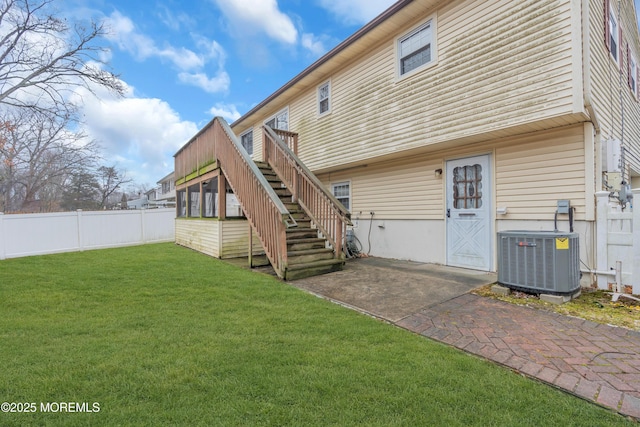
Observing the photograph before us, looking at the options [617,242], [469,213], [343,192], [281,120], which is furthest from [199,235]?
[617,242]

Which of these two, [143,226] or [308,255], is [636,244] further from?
[143,226]

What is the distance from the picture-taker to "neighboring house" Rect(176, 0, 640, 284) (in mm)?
4477

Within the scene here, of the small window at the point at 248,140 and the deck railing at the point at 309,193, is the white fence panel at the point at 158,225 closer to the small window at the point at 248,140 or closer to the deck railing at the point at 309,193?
the small window at the point at 248,140

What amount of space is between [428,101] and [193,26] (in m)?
9.21

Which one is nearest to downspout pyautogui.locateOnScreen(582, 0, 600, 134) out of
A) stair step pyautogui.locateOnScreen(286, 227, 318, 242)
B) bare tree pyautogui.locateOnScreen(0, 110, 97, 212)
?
stair step pyautogui.locateOnScreen(286, 227, 318, 242)

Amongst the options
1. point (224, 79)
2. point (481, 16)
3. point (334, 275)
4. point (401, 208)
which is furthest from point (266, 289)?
point (224, 79)

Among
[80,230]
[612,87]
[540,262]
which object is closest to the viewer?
[540,262]

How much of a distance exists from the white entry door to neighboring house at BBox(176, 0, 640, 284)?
0.9 inches

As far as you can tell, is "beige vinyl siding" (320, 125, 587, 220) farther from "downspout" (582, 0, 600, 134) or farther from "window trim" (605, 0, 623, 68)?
"window trim" (605, 0, 623, 68)

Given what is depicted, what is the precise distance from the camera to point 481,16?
16.9 ft

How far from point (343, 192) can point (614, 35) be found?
6825 millimetres

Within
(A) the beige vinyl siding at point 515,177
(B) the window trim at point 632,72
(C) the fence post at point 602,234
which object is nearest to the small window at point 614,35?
(B) the window trim at point 632,72

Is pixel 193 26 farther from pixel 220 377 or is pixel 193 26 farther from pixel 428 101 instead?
pixel 220 377

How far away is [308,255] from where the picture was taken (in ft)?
19.4
